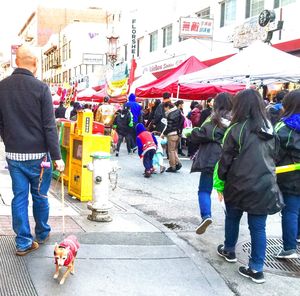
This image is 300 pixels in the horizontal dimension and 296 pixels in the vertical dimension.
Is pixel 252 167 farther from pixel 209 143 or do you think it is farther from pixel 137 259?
pixel 209 143

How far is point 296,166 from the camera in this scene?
4832 mm

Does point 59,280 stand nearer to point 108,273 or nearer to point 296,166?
point 108,273

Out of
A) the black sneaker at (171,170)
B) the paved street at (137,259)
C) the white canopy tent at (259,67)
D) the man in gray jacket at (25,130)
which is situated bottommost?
the black sneaker at (171,170)

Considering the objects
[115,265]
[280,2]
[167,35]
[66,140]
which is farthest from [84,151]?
[167,35]

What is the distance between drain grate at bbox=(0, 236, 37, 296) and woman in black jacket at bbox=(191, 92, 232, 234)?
2175 mm

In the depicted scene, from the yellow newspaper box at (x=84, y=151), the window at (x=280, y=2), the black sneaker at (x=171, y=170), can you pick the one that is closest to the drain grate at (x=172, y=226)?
the yellow newspaper box at (x=84, y=151)

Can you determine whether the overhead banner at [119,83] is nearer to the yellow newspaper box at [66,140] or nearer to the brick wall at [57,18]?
the yellow newspaper box at [66,140]

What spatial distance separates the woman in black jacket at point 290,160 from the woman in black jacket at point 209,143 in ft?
2.55

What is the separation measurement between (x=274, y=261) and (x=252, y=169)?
4.53 ft

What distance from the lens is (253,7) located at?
1900cm

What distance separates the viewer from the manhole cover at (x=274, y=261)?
15.6ft

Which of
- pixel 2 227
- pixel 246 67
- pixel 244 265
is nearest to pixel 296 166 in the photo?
pixel 244 265

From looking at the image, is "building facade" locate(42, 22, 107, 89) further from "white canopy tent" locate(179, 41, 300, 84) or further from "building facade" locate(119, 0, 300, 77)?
"white canopy tent" locate(179, 41, 300, 84)

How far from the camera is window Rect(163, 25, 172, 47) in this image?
27364mm
